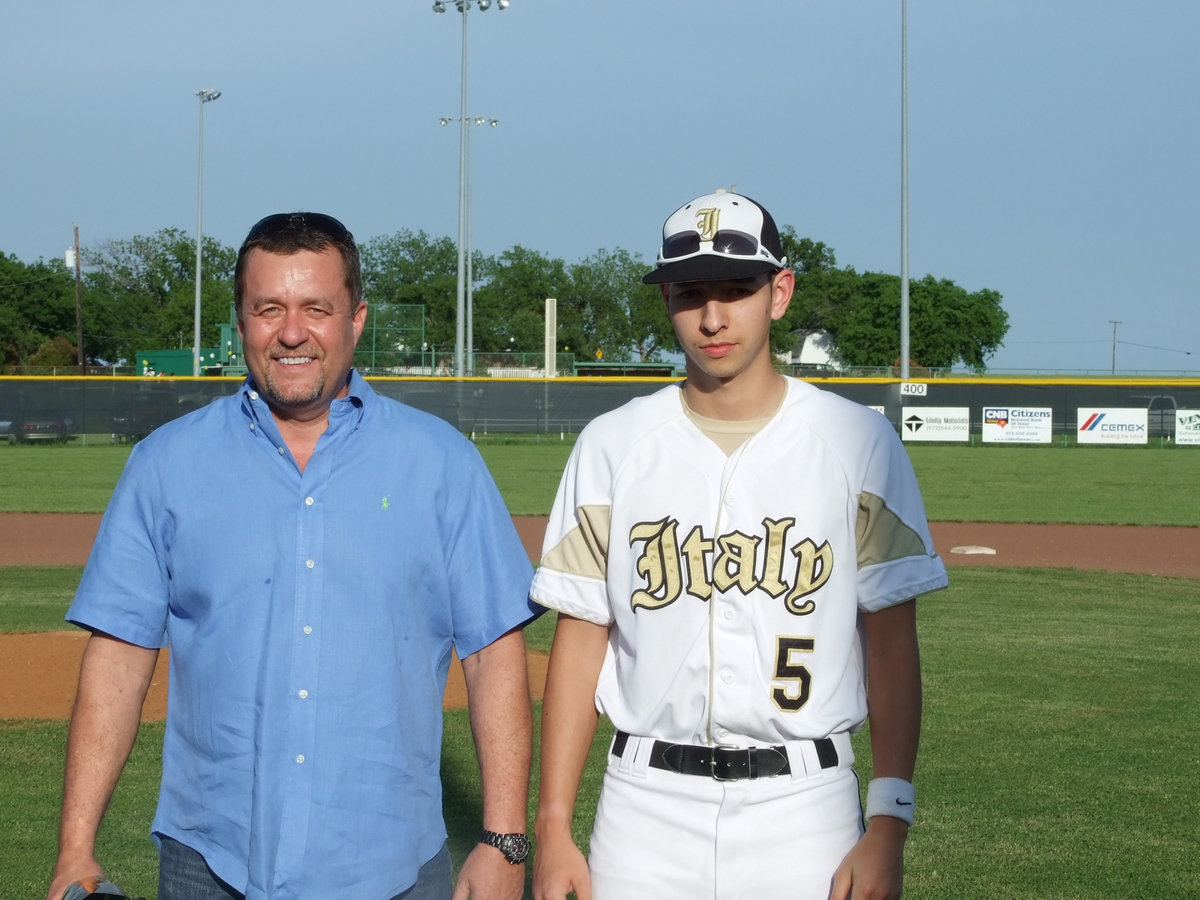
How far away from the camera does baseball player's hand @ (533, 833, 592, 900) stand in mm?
2381

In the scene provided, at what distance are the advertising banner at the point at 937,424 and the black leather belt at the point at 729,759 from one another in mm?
33344

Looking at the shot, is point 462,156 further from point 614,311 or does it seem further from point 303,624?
point 614,311

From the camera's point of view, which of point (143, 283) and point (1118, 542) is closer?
point (1118, 542)

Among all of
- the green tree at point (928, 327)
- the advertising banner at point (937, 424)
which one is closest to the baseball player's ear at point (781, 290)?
the advertising banner at point (937, 424)

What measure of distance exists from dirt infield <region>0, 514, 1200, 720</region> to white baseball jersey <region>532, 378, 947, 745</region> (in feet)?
16.4

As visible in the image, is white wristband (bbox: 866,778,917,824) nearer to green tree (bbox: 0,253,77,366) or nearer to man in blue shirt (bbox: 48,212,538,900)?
man in blue shirt (bbox: 48,212,538,900)

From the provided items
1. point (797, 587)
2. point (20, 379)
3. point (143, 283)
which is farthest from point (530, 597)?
point (143, 283)

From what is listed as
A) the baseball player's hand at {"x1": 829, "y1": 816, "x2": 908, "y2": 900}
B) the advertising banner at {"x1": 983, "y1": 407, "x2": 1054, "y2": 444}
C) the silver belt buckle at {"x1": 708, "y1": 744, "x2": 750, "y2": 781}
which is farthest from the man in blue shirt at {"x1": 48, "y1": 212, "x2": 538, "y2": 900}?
the advertising banner at {"x1": 983, "y1": 407, "x2": 1054, "y2": 444}

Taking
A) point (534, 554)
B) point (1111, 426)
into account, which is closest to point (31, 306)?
point (1111, 426)

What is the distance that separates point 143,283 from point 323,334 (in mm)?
91262

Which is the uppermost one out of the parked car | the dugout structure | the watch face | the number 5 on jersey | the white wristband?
the dugout structure

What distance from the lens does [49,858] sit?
15.9 ft

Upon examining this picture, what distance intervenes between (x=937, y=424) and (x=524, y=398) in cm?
1122

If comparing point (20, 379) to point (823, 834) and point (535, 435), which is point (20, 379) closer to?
point (535, 435)
